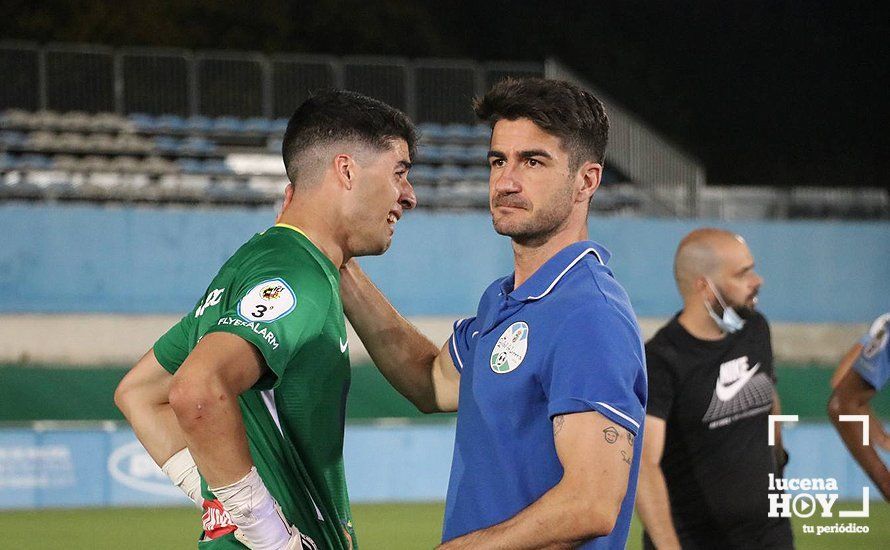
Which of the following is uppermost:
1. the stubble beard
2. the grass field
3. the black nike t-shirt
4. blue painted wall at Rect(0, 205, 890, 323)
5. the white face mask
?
blue painted wall at Rect(0, 205, 890, 323)

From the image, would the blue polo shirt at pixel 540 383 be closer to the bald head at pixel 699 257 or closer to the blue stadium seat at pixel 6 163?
the bald head at pixel 699 257

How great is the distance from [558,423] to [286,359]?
77cm

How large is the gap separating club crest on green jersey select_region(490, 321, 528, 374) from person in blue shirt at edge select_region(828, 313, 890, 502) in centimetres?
240

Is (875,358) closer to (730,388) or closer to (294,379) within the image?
(730,388)

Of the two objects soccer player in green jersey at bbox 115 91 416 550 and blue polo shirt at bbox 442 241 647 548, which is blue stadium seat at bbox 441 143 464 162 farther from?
blue polo shirt at bbox 442 241 647 548

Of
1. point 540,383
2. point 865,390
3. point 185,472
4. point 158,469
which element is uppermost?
point 540,383

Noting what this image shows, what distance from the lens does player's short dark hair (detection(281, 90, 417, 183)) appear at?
368cm

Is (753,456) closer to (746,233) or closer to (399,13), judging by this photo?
(746,233)

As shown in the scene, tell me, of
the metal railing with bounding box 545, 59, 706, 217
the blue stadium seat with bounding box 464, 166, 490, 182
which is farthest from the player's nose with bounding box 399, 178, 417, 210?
the blue stadium seat with bounding box 464, 166, 490, 182

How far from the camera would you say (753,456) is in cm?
521

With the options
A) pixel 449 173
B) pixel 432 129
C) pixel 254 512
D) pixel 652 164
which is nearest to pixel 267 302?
pixel 254 512

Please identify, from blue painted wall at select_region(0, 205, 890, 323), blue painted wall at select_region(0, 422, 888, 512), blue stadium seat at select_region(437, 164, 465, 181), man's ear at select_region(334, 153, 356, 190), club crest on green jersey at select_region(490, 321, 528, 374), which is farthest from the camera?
blue stadium seat at select_region(437, 164, 465, 181)

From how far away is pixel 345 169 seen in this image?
367 centimetres

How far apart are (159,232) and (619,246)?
699 centimetres
